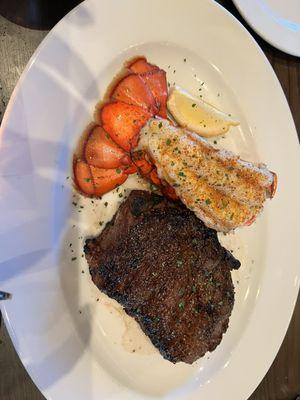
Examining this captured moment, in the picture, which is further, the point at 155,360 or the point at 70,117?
the point at 155,360

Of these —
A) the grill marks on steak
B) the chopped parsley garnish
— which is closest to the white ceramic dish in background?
the chopped parsley garnish

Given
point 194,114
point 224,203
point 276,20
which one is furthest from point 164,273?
point 276,20

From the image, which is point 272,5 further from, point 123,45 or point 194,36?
point 123,45

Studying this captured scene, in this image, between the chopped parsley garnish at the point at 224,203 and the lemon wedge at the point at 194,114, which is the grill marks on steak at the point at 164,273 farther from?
the lemon wedge at the point at 194,114

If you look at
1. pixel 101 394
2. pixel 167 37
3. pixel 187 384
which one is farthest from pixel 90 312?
pixel 167 37

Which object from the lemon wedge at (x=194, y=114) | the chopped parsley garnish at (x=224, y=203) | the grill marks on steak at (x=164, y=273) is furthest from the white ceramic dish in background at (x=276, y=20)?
the grill marks on steak at (x=164, y=273)

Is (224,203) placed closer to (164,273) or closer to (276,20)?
(164,273)
